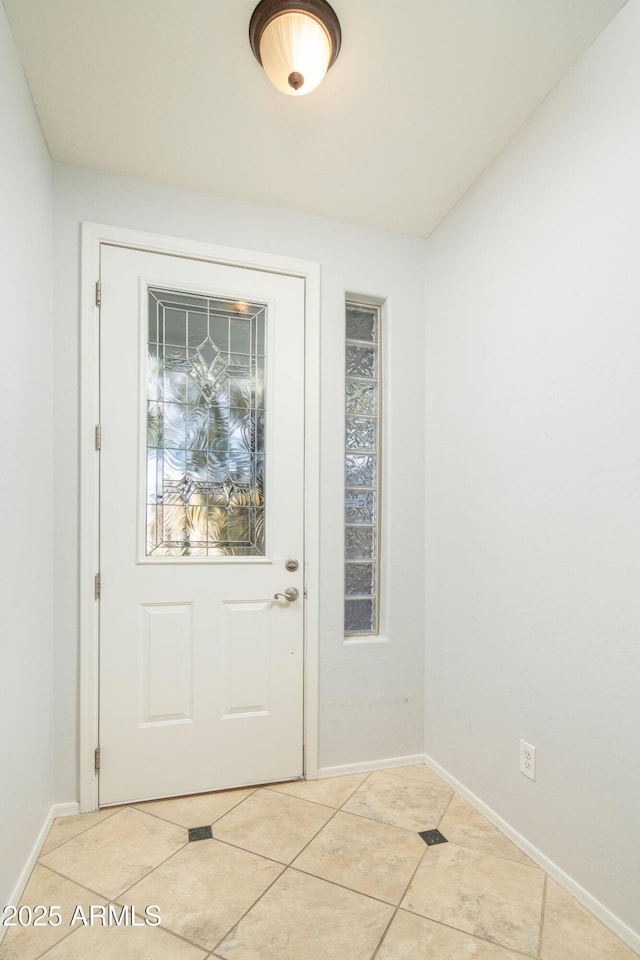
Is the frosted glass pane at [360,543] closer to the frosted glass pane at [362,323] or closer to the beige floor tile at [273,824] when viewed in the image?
the frosted glass pane at [362,323]

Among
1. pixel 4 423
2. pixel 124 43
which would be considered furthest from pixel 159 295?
pixel 4 423

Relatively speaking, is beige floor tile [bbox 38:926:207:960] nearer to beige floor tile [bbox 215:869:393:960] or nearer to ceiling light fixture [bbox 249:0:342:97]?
beige floor tile [bbox 215:869:393:960]

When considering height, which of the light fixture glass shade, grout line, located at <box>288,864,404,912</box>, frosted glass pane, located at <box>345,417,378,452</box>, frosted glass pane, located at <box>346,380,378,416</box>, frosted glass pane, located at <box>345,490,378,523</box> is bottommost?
grout line, located at <box>288,864,404,912</box>

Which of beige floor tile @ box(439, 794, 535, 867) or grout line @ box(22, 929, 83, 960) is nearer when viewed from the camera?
grout line @ box(22, 929, 83, 960)

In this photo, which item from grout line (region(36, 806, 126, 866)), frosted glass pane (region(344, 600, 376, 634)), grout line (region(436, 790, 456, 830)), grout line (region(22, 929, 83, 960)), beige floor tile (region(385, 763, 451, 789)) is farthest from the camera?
frosted glass pane (region(344, 600, 376, 634))

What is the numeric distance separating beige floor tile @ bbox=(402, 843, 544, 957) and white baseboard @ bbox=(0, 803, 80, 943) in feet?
3.73

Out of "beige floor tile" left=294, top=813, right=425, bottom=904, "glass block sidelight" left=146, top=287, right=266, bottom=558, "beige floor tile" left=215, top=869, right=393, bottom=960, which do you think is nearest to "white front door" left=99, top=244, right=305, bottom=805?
"glass block sidelight" left=146, top=287, right=266, bottom=558

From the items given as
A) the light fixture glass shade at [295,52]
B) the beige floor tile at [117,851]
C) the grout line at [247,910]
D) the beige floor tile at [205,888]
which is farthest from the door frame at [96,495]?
the light fixture glass shade at [295,52]

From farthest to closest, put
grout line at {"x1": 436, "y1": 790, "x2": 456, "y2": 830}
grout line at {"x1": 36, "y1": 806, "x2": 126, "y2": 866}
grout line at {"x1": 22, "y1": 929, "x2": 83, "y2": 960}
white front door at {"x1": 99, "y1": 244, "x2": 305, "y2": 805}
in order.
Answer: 1. white front door at {"x1": 99, "y1": 244, "x2": 305, "y2": 805}
2. grout line at {"x1": 436, "y1": 790, "x2": 456, "y2": 830}
3. grout line at {"x1": 36, "y1": 806, "x2": 126, "y2": 866}
4. grout line at {"x1": 22, "y1": 929, "x2": 83, "y2": 960}

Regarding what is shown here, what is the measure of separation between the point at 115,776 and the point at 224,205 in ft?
7.91

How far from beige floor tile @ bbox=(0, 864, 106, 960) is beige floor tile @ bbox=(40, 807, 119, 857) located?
0.13 metres

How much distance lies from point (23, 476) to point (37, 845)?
124cm

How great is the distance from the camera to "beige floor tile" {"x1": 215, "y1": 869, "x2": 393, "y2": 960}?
1.43m

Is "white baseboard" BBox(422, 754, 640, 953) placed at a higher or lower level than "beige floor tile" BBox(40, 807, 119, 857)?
higher
